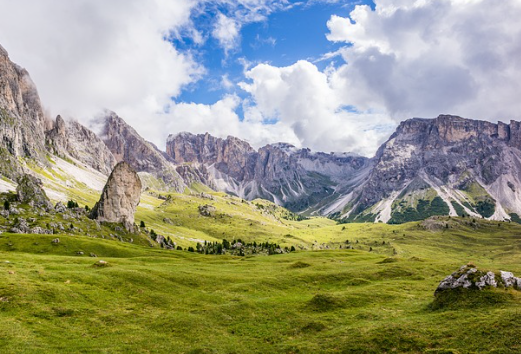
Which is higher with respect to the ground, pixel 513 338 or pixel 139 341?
pixel 513 338

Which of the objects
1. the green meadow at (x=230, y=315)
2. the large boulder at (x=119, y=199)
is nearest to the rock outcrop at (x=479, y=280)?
the green meadow at (x=230, y=315)

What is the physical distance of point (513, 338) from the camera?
2698 cm

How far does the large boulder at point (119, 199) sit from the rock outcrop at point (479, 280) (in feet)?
527

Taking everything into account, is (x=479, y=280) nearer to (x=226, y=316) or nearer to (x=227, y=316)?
(x=227, y=316)

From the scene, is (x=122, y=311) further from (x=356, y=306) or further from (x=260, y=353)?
(x=356, y=306)

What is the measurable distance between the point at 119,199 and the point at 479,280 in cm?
16854

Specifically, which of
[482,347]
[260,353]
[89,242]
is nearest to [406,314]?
[482,347]

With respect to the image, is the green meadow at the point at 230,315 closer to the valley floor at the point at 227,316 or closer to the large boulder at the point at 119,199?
the valley floor at the point at 227,316

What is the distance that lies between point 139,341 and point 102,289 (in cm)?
1781

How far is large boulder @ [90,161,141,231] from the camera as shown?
16700 cm

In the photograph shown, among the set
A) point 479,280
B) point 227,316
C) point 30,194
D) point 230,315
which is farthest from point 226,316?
point 30,194

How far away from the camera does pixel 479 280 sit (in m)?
40.7

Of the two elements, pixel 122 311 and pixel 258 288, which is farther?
pixel 258 288

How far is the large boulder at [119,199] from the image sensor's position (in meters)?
167
